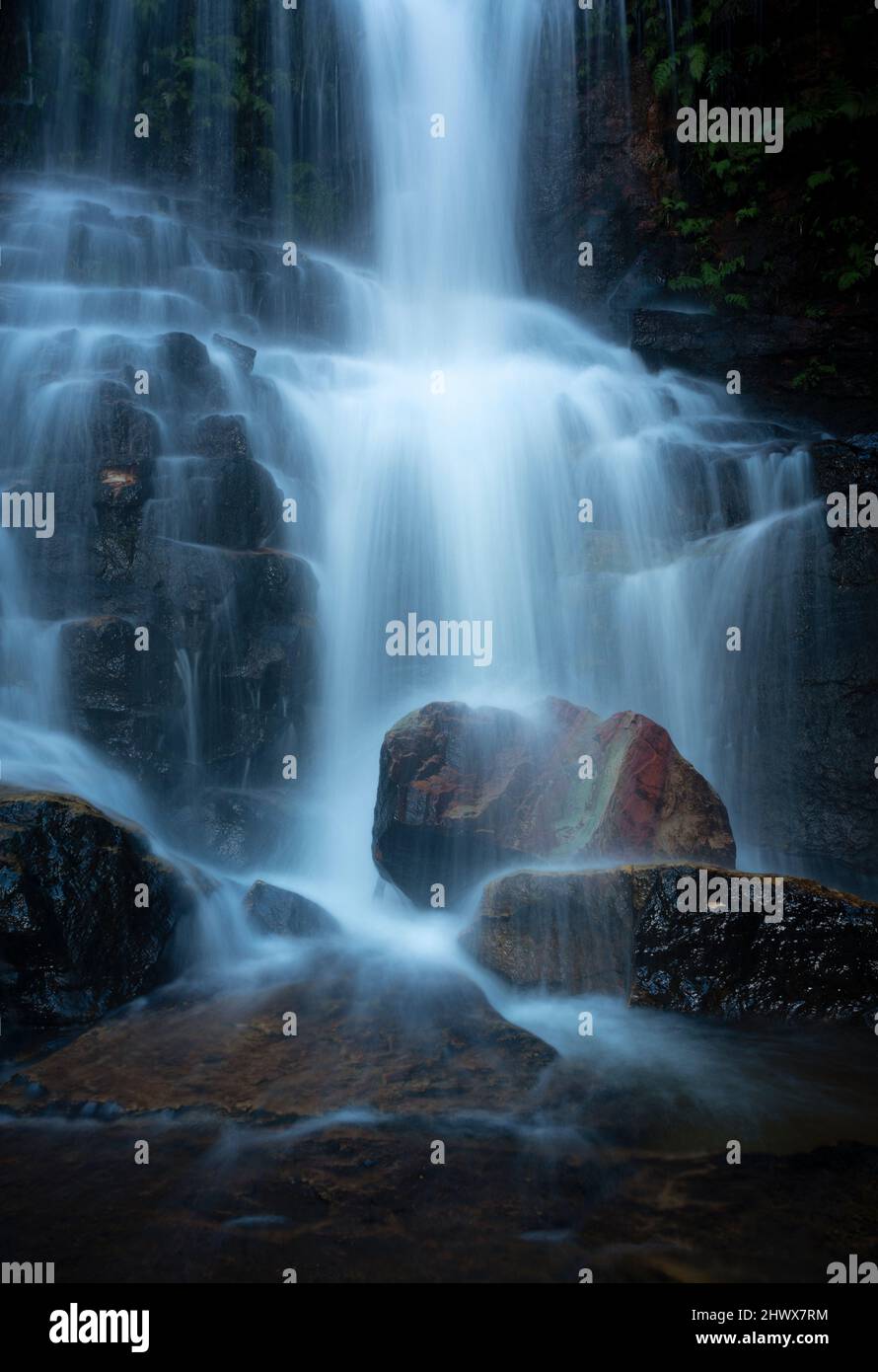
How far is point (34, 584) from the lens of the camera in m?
10.2

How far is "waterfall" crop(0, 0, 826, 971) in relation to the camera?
9.91m

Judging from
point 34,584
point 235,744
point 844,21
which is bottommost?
point 235,744

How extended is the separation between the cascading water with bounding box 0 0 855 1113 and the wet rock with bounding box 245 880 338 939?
Answer: 0.24 metres

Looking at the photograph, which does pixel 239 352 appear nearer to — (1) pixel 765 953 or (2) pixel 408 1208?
(1) pixel 765 953

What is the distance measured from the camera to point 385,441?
14055 mm

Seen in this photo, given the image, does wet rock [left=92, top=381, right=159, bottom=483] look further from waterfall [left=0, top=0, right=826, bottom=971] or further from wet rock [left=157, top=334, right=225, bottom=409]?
wet rock [left=157, top=334, right=225, bottom=409]

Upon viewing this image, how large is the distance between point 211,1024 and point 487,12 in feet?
81.5

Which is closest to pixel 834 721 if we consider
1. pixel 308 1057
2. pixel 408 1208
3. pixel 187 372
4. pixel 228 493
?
pixel 308 1057

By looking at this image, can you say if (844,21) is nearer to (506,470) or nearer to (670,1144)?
(506,470)

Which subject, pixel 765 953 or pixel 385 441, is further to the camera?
pixel 385 441

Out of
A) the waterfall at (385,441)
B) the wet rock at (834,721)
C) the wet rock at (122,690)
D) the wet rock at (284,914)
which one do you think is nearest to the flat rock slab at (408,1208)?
the wet rock at (284,914)

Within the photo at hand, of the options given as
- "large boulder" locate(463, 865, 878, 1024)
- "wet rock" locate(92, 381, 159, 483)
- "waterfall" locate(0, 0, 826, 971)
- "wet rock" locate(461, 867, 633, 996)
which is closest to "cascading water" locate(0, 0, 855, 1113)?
"waterfall" locate(0, 0, 826, 971)

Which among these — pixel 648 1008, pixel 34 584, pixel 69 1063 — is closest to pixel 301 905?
pixel 69 1063

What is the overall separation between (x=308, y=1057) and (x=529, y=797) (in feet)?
11.6
